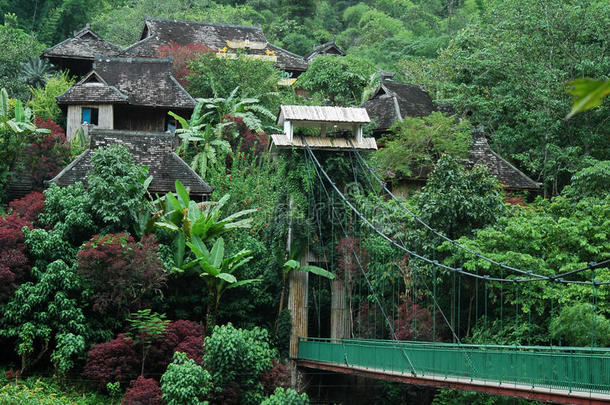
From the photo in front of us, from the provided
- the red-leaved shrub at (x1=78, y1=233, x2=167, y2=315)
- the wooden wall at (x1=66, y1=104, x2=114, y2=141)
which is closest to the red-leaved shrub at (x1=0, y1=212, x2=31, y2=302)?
the red-leaved shrub at (x1=78, y1=233, x2=167, y2=315)

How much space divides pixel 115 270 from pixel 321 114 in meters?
5.55

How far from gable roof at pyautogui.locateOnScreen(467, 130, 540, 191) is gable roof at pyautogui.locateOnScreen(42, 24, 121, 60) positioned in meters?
14.7

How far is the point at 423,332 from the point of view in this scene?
53.0 ft

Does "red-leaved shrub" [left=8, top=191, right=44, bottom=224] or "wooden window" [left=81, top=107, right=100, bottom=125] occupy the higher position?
"wooden window" [left=81, top=107, right=100, bottom=125]

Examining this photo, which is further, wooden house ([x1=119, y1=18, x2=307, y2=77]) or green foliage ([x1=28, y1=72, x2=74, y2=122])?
wooden house ([x1=119, y1=18, x2=307, y2=77])

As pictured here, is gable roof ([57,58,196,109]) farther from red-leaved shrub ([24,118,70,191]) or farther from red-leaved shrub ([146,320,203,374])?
red-leaved shrub ([146,320,203,374])

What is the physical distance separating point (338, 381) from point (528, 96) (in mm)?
10876

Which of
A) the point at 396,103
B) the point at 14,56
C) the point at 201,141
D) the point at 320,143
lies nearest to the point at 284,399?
the point at 320,143

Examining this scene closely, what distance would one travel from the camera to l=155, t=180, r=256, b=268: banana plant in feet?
56.7

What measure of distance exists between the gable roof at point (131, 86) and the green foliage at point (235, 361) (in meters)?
11.6

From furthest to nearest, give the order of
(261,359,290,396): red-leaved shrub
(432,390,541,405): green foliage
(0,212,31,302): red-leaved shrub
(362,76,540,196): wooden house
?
(362,76,540,196): wooden house → (261,359,290,396): red-leaved shrub → (0,212,31,302): red-leaved shrub → (432,390,541,405): green foliage

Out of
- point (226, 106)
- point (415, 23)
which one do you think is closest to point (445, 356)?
point (226, 106)

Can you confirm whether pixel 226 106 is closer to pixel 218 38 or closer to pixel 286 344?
pixel 218 38

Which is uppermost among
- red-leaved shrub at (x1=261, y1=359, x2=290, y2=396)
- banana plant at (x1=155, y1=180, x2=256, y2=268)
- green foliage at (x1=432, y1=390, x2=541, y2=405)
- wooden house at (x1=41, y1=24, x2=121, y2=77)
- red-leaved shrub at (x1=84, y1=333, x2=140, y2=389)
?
wooden house at (x1=41, y1=24, x2=121, y2=77)
